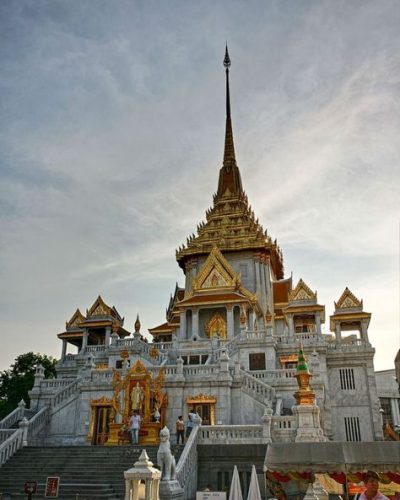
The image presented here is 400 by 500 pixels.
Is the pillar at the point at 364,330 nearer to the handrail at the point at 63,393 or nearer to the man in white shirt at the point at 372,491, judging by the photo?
the handrail at the point at 63,393

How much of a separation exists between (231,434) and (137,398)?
5981 mm

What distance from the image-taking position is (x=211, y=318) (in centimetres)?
4144

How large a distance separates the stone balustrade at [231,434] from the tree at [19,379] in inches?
1056

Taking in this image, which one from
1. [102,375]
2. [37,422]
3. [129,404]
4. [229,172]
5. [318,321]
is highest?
[229,172]

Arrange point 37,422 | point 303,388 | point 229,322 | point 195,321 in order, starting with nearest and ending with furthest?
point 303,388
point 37,422
point 229,322
point 195,321

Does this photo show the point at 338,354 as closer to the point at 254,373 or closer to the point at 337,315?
the point at 337,315

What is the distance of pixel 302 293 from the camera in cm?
3900

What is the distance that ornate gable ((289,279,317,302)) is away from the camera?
38.7 meters

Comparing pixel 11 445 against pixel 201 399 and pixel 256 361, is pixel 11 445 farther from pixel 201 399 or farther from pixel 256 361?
pixel 256 361

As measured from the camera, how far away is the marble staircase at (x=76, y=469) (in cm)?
1725

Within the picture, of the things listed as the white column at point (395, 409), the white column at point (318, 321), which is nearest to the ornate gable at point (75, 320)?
the white column at point (318, 321)

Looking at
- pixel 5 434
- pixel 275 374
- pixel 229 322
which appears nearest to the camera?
pixel 5 434

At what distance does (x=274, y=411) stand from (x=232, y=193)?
34.2 meters

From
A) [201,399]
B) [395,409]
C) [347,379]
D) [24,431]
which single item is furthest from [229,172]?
[24,431]
